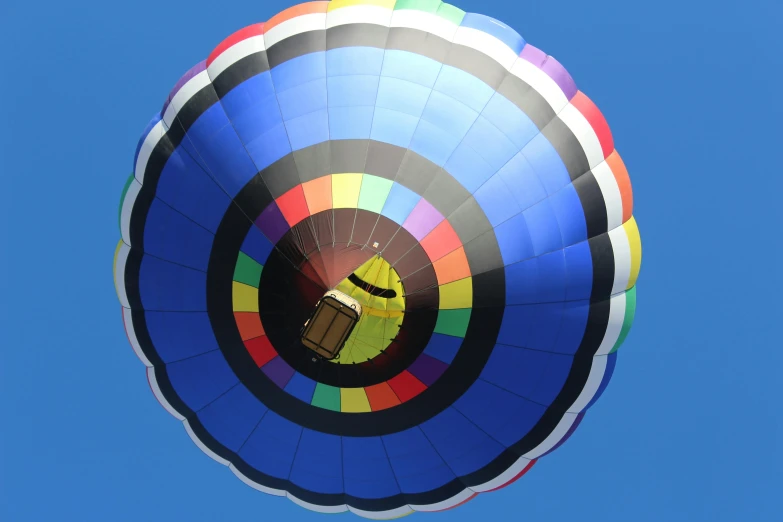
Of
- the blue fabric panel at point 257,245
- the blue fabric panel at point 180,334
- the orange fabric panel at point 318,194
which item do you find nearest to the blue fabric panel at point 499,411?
the orange fabric panel at point 318,194

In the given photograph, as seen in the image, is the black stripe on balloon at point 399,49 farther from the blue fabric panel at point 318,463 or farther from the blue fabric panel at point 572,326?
the blue fabric panel at point 318,463

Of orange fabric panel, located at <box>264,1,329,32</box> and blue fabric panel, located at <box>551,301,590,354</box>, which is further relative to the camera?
orange fabric panel, located at <box>264,1,329,32</box>

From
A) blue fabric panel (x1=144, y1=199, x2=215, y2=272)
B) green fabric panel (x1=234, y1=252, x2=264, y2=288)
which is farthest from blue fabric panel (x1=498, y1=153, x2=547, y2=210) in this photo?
blue fabric panel (x1=144, y1=199, x2=215, y2=272)

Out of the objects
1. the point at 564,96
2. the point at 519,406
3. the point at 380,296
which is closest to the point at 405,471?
the point at 519,406

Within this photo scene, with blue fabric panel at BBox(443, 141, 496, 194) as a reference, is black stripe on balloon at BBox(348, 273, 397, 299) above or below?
below

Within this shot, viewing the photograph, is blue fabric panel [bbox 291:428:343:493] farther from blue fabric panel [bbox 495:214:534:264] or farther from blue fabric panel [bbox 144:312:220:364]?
blue fabric panel [bbox 495:214:534:264]

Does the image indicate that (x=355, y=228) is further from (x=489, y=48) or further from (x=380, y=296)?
(x=489, y=48)
